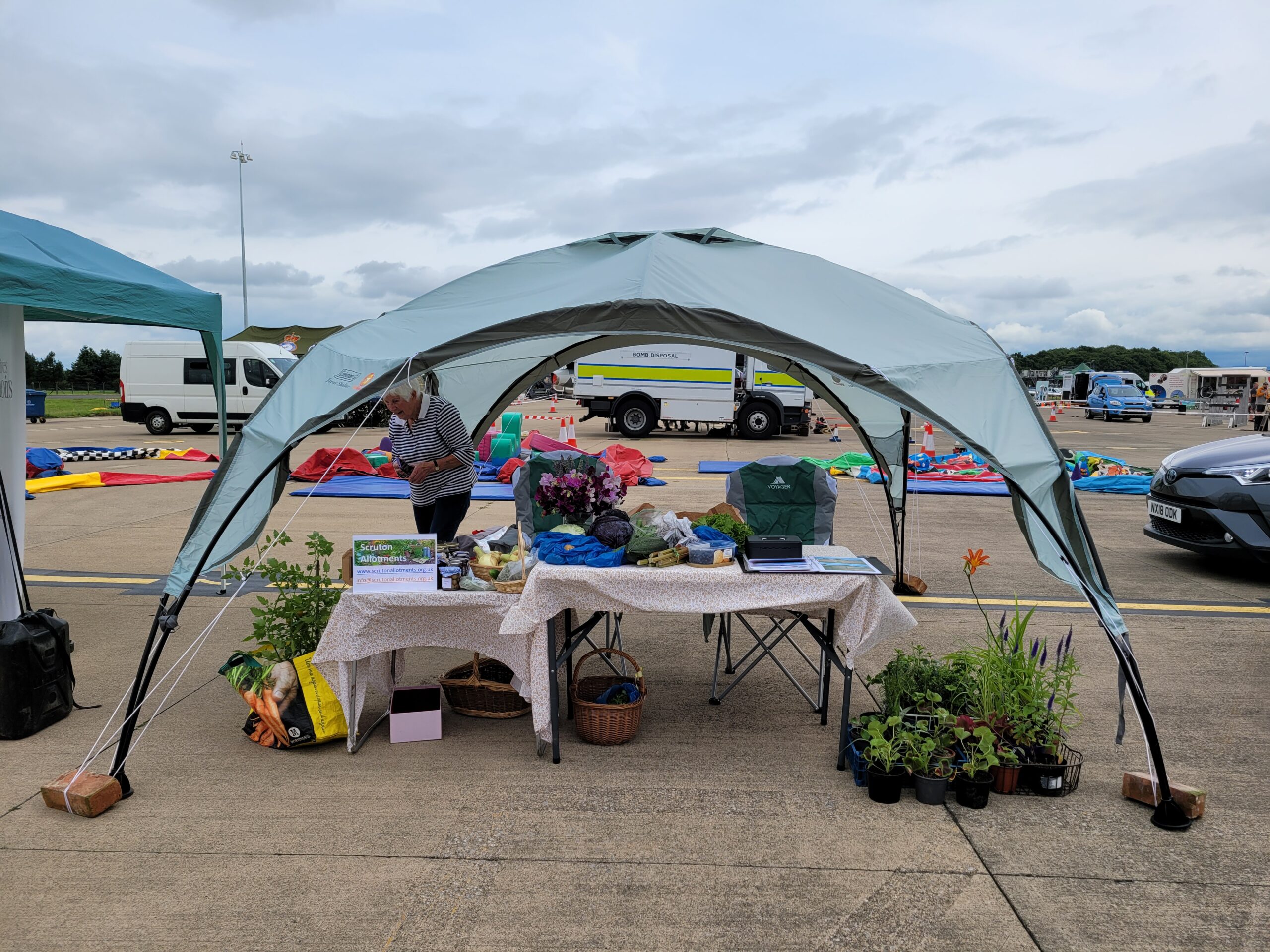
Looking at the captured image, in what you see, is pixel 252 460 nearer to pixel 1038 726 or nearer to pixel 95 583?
pixel 1038 726

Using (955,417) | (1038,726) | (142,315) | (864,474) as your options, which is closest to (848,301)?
(955,417)

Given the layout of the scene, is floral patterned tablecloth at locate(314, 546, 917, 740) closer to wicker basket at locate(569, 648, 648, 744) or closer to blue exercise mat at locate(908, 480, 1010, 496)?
wicker basket at locate(569, 648, 648, 744)

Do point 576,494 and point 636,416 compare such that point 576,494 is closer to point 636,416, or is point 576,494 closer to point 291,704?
point 291,704

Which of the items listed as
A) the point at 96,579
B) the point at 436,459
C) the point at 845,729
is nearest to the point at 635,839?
the point at 845,729

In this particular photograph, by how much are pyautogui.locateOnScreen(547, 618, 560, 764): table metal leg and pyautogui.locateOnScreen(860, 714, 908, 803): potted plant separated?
128cm

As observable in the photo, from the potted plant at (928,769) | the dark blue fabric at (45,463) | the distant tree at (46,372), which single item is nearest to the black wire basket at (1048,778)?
the potted plant at (928,769)

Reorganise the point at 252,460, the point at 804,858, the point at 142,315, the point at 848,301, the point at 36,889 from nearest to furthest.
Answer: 1. the point at 36,889
2. the point at 804,858
3. the point at 252,460
4. the point at 848,301
5. the point at 142,315

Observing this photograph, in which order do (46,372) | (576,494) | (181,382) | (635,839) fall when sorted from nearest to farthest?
(635,839), (576,494), (181,382), (46,372)

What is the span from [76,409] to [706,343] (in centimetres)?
3379

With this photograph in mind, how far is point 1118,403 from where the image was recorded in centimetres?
3203

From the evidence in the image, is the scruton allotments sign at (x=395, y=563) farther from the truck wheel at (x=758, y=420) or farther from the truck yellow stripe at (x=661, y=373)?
the truck wheel at (x=758, y=420)

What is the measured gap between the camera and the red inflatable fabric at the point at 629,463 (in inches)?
501

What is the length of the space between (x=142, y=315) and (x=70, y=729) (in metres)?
2.44

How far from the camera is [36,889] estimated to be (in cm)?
284
